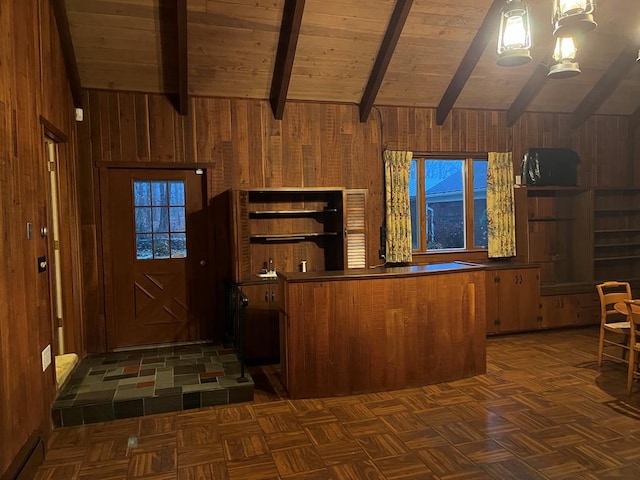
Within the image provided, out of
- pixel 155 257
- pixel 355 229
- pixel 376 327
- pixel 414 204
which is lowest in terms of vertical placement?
pixel 376 327

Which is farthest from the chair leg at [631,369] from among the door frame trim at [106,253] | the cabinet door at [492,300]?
the door frame trim at [106,253]

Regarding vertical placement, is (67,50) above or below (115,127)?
above

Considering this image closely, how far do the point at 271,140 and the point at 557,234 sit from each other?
404 cm

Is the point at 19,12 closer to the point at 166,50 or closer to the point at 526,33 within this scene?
the point at 166,50

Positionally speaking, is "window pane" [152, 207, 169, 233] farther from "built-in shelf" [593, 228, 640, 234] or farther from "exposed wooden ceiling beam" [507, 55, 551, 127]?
"built-in shelf" [593, 228, 640, 234]

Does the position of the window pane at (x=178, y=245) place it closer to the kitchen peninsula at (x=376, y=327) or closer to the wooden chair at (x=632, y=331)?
the kitchen peninsula at (x=376, y=327)

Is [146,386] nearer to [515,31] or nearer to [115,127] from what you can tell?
[115,127]

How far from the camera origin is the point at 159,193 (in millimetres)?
5055

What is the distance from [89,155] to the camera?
4738 millimetres

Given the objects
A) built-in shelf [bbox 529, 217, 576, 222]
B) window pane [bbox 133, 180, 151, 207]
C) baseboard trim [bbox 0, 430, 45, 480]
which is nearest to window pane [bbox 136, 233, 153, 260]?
window pane [bbox 133, 180, 151, 207]

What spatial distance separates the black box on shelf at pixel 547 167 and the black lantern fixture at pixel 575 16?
399cm

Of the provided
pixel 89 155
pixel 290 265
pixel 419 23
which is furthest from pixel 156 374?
pixel 419 23

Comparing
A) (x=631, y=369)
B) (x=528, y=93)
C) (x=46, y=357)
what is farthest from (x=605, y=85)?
(x=46, y=357)

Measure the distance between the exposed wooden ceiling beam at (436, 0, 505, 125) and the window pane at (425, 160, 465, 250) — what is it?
59cm
